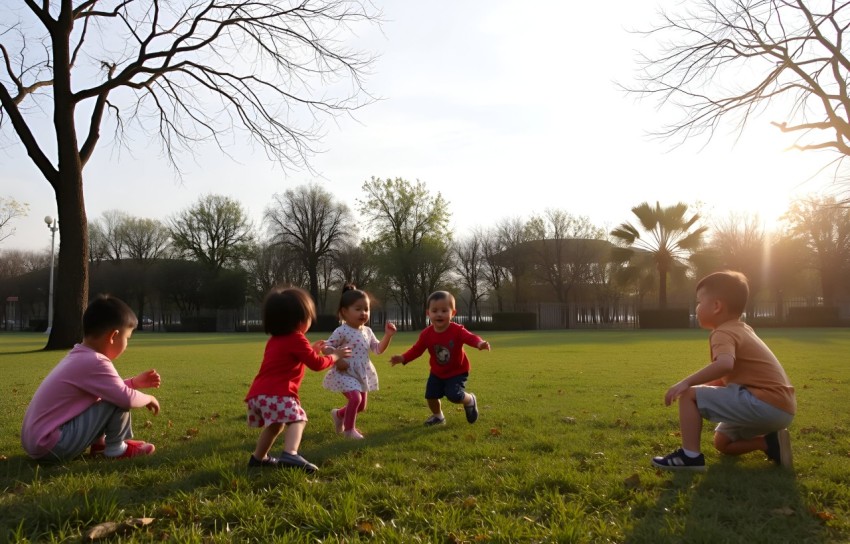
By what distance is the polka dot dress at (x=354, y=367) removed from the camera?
5.47 m

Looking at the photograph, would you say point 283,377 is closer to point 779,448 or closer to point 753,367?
point 753,367

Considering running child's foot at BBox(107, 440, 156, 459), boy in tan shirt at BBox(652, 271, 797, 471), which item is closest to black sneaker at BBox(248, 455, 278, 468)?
running child's foot at BBox(107, 440, 156, 459)

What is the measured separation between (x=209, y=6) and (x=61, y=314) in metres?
9.40

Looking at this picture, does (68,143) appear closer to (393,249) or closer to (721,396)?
(721,396)

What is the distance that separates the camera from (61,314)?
17.1 metres

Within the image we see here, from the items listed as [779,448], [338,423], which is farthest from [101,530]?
[779,448]

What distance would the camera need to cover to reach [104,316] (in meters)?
4.07

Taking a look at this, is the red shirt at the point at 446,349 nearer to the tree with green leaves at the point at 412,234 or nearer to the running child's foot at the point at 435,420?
the running child's foot at the point at 435,420

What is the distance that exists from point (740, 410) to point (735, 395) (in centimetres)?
9

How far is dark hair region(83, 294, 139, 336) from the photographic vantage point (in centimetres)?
404

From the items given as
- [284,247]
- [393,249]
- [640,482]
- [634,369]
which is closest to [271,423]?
[640,482]

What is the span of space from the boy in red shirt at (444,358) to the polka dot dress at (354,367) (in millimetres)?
261

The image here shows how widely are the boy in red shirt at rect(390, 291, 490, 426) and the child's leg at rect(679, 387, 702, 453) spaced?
7.03ft

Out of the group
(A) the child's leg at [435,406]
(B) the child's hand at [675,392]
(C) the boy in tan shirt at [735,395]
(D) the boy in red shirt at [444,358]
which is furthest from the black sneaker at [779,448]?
(A) the child's leg at [435,406]
